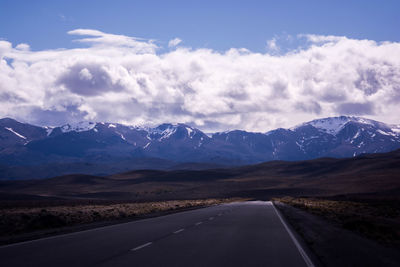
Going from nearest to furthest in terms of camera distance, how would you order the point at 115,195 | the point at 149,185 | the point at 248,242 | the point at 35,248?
the point at 35,248, the point at 248,242, the point at 115,195, the point at 149,185

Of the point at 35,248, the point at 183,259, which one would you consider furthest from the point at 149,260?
the point at 35,248

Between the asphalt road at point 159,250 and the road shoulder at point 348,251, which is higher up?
the asphalt road at point 159,250

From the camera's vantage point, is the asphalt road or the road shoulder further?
the asphalt road

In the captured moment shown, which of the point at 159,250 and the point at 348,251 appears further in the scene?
the point at 159,250

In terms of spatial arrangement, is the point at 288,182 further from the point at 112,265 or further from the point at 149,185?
the point at 112,265

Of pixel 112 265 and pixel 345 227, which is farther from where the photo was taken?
pixel 345 227

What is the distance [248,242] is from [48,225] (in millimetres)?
12915

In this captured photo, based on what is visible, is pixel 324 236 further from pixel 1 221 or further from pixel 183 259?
pixel 1 221

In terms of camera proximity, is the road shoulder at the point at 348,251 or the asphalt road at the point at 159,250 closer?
the road shoulder at the point at 348,251

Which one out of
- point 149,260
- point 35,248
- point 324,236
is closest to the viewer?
point 149,260

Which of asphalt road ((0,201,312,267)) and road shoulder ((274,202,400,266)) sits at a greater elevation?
asphalt road ((0,201,312,267))

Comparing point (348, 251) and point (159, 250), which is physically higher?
point (159, 250)

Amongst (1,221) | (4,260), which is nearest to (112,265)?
(4,260)

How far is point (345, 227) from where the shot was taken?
23.0 meters
